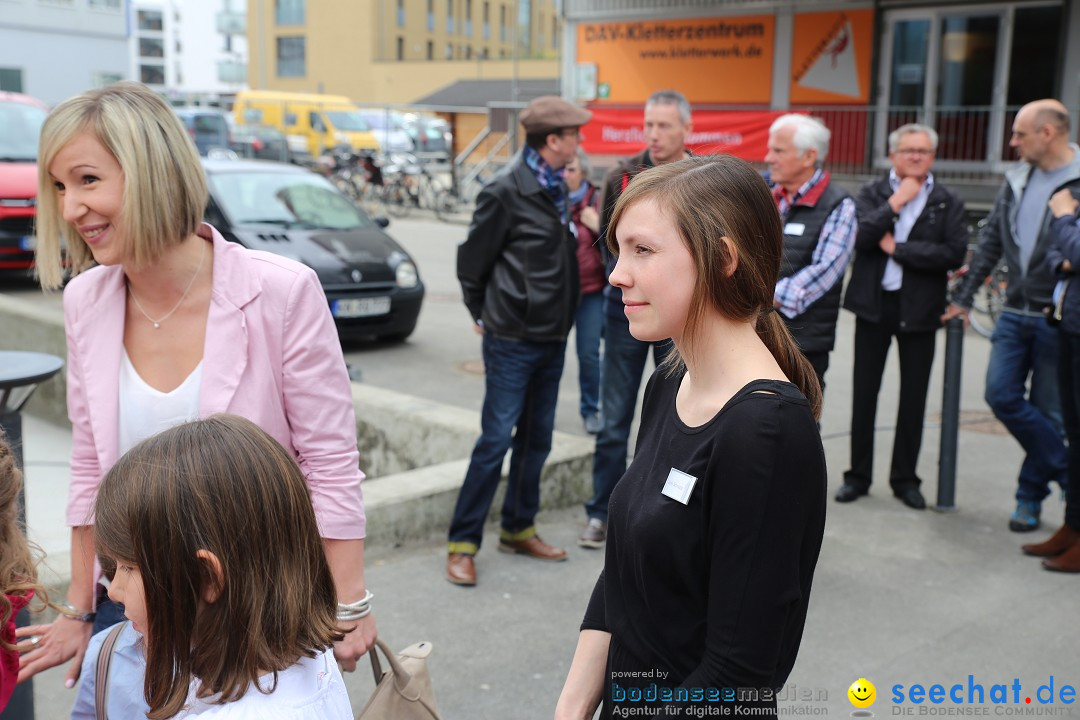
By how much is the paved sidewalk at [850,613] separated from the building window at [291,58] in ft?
230

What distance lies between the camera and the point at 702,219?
6.06 ft

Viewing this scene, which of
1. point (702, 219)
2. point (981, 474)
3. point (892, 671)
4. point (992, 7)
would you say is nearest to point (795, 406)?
point (702, 219)

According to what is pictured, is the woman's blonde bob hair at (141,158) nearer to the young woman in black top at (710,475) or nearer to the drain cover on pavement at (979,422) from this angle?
the young woman in black top at (710,475)

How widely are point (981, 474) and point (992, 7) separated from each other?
13.3 meters

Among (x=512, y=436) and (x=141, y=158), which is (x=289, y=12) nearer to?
(x=512, y=436)

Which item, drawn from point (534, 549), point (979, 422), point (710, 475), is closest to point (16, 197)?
point (534, 549)

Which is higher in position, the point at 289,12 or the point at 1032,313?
the point at 289,12

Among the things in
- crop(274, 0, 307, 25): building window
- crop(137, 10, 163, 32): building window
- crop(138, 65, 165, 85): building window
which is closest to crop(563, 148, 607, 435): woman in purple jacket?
crop(274, 0, 307, 25): building window

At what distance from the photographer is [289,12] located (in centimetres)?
7175

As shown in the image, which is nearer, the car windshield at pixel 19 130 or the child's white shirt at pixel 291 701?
the child's white shirt at pixel 291 701

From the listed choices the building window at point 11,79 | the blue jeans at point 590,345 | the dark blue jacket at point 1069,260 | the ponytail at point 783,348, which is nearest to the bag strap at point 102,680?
the ponytail at point 783,348

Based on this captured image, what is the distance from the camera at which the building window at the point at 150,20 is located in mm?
103000

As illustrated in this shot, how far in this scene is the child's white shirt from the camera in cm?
170

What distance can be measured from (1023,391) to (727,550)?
15.0 ft
